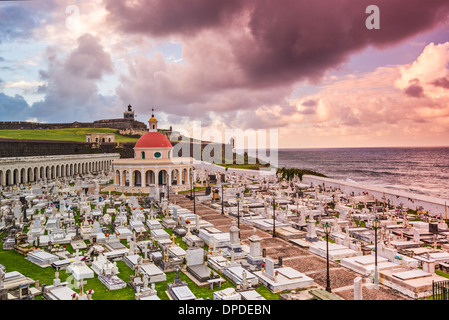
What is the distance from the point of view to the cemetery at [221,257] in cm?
1112

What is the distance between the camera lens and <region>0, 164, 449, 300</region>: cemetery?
11117 mm

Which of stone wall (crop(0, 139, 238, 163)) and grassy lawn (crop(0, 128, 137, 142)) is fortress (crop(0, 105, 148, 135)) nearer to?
grassy lawn (crop(0, 128, 137, 142))

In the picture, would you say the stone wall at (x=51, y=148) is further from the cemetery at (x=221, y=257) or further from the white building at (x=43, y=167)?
the cemetery at (x=221, y=257)

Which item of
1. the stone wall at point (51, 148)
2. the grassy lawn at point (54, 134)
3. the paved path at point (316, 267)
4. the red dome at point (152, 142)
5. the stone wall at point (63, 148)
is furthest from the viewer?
the grassy lawn at point (54, 134)

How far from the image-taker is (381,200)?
29.0 meters

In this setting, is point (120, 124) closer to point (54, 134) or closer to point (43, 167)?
point (54, 134)

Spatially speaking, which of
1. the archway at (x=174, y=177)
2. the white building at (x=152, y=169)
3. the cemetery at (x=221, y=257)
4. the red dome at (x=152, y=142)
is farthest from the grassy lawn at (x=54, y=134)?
the cemetery at (x=221, y=257)

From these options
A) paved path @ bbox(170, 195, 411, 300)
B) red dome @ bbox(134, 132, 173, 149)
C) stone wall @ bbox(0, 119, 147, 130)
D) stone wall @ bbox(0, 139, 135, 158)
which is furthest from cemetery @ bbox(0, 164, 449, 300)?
stone wall @ bbox(0, 119, 147, 130)

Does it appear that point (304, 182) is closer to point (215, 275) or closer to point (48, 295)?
point (215, 275)

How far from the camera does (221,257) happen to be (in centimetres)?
1452
